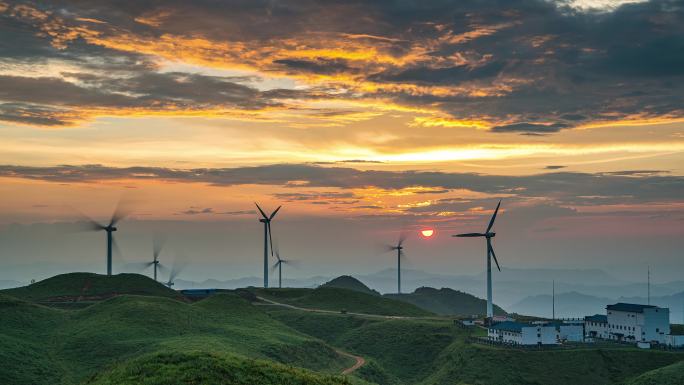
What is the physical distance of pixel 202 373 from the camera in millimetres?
91562

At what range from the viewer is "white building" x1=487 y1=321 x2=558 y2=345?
17962 centimetres

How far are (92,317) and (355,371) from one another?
220 feet

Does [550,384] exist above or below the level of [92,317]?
below

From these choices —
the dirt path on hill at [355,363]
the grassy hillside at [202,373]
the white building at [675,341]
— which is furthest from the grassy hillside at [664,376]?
the grassy hillside at [202,373]

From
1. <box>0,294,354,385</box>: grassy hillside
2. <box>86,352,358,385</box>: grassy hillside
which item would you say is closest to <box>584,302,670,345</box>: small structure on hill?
<box>0,294,354,385</box>: grassy hillside

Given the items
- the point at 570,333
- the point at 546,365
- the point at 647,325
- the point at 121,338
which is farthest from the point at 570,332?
the point at 121,338

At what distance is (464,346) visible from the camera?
18250cm

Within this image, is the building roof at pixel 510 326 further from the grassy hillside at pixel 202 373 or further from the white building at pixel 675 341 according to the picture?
the grassy hillside at pixel 202 373

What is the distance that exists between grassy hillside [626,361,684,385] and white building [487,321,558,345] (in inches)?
1030

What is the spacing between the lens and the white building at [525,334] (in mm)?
179625

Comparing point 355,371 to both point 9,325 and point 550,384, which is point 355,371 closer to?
point 550,384

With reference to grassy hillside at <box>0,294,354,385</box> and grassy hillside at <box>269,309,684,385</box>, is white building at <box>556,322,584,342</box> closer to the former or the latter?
grassy hillside at <box>269,309,684,385</box>

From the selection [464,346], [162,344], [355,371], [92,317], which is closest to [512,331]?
[464,346]

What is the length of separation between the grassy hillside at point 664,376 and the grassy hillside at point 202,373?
8236 centimetres
